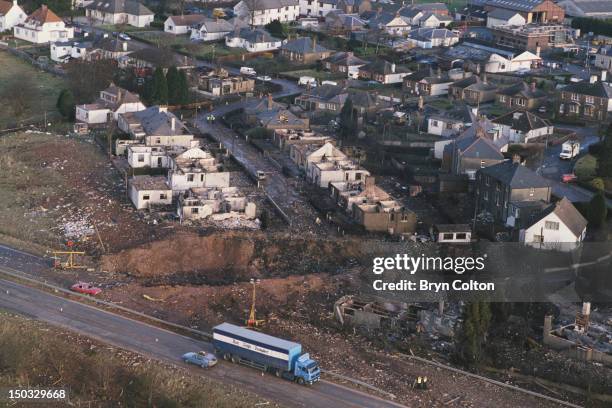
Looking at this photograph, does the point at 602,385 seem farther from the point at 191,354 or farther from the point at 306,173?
the point at 306,173

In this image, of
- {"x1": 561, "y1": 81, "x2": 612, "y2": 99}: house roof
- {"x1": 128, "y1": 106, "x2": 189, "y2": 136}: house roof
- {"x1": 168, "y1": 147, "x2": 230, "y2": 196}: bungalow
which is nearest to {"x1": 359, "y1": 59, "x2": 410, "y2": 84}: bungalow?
{"x1": 561, "y1": 81, "x2": 612, "y2": 99}: house roof

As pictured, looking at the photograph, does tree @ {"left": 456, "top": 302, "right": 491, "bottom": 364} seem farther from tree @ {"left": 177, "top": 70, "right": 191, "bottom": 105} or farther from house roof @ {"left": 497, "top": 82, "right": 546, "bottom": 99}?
house roof @ {"left": 497, "top": 82, "right": 546, "bottom": 99}

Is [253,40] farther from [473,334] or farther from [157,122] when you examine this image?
[473,334]

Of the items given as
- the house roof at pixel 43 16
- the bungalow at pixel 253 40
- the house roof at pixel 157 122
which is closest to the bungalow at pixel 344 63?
the bungalow at pixel 253 40

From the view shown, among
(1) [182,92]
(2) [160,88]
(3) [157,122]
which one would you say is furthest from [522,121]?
(2) [160,88]

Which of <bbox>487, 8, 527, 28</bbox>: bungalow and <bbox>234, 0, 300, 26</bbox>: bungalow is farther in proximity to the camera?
<bbox>234, 0, 300, 26</bbox>: bungalow
